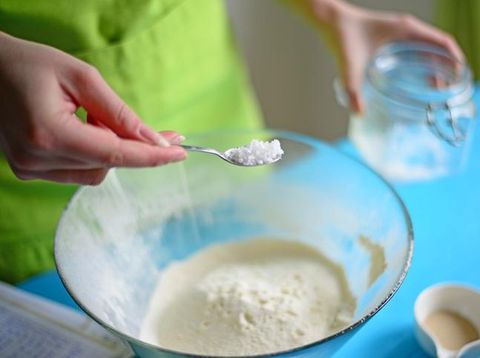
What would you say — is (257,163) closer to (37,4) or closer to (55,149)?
(55,149)

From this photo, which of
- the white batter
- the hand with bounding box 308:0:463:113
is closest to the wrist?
the hand with bounding box 308:0:463:113

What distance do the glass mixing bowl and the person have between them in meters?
0.06

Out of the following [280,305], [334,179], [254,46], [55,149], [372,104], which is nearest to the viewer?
[55,149]

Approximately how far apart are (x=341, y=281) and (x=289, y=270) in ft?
0.16

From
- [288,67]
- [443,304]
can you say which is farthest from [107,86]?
[288,67]


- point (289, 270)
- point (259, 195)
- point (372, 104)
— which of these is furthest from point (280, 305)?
point (372, 104)

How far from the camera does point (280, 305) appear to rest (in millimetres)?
543

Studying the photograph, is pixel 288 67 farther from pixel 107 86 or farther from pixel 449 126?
pixel 107 86

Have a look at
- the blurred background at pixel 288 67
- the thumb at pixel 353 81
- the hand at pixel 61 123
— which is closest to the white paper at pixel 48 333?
the hand at pixel 61 123

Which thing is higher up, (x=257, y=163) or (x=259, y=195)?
(x=257, y=163)

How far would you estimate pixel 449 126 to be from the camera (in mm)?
746

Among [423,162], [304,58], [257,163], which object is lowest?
[304,58]

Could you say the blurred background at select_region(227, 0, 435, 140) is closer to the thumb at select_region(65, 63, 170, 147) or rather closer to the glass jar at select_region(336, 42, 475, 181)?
the glass jar at select_region(336, 42, 475, 181)

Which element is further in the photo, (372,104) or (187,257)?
(372,104)
